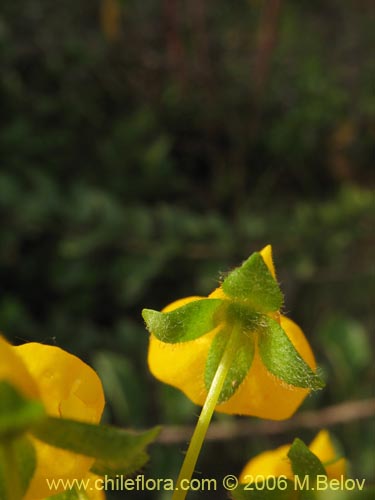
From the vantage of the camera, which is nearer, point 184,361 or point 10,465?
point 10,465


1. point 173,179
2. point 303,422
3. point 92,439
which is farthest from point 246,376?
point 173,179

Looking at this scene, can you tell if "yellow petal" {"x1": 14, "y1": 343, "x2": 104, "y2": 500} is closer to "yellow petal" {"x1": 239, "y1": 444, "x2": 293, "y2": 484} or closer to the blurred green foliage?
"yellow petal" {"x1": 239, "y1": 444, "x2": 293, "y2": 484}

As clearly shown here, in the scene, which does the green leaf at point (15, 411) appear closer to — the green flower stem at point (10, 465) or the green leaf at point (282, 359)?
the green flower stem at point (10, 465)

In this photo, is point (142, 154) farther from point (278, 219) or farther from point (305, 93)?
point (305, 93)

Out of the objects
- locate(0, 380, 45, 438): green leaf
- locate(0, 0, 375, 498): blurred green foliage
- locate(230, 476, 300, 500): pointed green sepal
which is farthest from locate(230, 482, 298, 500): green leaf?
locate(0, 0, 375, 498): blurred green foliage

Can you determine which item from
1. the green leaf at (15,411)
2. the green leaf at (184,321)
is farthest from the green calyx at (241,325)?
the green leaf at (15,411)

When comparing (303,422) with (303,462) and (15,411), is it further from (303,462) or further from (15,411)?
(15,411)

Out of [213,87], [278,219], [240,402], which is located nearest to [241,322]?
[240,402]
